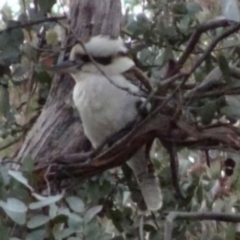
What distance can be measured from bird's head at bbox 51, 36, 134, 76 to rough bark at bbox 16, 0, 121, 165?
30mm

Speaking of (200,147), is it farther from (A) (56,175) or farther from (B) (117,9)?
(B) (117,9)

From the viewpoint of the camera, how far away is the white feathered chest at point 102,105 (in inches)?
58.3

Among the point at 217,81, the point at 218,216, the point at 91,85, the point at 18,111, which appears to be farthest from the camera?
the point at 18,111

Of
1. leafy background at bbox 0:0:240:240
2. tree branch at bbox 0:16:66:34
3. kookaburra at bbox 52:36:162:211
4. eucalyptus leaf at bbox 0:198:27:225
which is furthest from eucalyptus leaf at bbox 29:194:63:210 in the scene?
tree branch at bbox 0:16:66:34

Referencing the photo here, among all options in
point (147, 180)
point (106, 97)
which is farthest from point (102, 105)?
point (147, 180)

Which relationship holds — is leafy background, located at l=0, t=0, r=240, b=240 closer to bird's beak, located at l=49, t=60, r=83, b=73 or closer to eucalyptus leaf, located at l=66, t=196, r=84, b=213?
bird's beak, located at l=49, t=60, r=83, b=73

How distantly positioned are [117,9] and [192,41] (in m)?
0.43

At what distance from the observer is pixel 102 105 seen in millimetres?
1517

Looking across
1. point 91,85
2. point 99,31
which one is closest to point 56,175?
point 91,85

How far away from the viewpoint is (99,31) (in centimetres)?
161

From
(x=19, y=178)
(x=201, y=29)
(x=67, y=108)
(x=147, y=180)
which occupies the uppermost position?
(x=201, y=29)

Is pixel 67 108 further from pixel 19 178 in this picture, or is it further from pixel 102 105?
pixel 19 178

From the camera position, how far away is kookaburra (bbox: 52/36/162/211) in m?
1.49

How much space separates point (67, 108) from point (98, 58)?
0.10 meters
